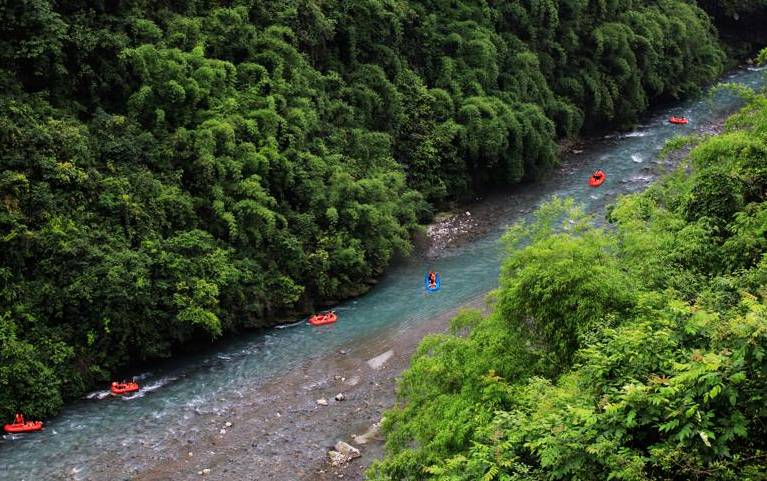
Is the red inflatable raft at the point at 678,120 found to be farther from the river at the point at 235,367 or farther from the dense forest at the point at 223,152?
the river at the point at 235,367

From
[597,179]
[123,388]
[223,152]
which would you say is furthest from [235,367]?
[597,179]

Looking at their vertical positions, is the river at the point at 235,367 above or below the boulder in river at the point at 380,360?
above

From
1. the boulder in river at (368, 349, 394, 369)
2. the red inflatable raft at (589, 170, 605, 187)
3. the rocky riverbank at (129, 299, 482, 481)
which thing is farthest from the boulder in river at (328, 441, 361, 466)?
the red inflatable raft at (589, 170, 605, 187)

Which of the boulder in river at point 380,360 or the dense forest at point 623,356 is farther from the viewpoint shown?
the boulder in river at point 380,360

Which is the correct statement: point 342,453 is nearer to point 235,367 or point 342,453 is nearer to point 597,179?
point 235,367

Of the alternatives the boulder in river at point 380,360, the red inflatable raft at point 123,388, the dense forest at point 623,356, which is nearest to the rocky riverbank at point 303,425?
the boulder in river at point 380,360
